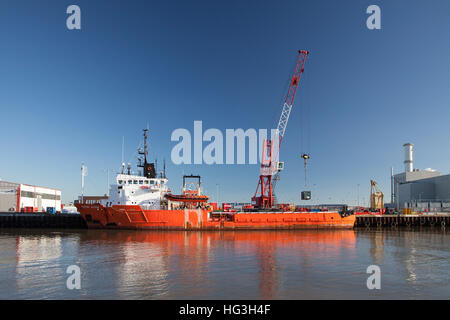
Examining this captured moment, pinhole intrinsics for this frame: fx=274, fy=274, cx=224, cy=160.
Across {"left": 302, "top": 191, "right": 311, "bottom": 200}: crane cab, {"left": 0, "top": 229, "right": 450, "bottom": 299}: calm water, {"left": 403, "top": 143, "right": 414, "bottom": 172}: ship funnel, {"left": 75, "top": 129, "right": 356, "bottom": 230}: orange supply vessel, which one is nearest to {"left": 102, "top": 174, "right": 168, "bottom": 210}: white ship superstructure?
{"left": 75, "top": 129, "right": 356, "bottom": 230}: orange supply vessel

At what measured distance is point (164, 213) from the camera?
1481 inches

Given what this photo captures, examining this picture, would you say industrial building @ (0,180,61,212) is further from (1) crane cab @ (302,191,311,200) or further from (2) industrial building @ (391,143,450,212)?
(2) industrial building @ (391,143,450,212)

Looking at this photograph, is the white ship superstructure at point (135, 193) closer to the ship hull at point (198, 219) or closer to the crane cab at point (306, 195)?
the ship hull at point (198, 219)

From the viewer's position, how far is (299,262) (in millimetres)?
18578

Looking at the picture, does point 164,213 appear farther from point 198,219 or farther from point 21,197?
point 21,197

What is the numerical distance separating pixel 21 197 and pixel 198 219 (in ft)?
166

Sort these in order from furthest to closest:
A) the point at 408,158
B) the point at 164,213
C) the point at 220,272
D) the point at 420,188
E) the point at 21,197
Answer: the point at 408,158
the point at 420,188
the point at 21,197
the point at 164,213
the point at 220,272

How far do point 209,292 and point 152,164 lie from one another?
3275 cm

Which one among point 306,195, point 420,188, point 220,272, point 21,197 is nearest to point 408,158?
point 420,188

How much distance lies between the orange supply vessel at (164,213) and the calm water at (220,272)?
13.1m

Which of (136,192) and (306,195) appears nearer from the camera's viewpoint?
(136,192)

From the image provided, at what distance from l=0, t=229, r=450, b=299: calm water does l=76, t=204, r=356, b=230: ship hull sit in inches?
506

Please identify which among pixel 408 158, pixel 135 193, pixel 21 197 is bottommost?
pixel 21 197

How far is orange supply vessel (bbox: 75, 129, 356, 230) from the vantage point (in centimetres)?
3734
